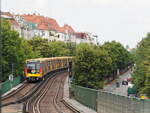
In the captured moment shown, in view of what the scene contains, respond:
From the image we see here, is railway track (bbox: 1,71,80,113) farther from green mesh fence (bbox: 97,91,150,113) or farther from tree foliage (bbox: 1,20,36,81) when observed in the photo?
tree foliage (bbox: 1,20,36,81)

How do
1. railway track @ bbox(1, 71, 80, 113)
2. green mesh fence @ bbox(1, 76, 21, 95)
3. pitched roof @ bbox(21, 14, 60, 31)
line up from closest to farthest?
railway track @ bbox(1, 71, 80, 113), green mesh fence @ bbox(1, 76, 21, 95), pitched roof @ bbox(21, 14, 60, 31)

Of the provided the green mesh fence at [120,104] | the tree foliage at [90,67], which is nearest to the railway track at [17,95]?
the tree foliage at [90,67]

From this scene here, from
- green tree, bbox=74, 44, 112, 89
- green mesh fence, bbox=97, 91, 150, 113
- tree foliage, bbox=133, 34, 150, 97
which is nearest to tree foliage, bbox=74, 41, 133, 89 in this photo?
green tree, bbox=74, 44, 112, 89

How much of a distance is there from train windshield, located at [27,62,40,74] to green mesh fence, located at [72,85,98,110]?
44.9ft

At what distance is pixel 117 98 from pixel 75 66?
949 inches

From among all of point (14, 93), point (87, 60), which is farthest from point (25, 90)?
point (87, 60)

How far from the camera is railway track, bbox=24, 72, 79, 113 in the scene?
35.6 metres

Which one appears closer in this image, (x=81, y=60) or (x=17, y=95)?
(x=17, y=95)

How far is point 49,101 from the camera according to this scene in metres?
44.1

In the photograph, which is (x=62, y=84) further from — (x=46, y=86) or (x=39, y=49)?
(x=39, y=49)

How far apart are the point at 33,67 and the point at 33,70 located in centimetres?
53

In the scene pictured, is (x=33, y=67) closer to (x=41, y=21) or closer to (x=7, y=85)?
(x=7, y=85)

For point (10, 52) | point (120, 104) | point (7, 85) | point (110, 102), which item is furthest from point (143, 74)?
point (10, 52)

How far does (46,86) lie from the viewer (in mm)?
60469
